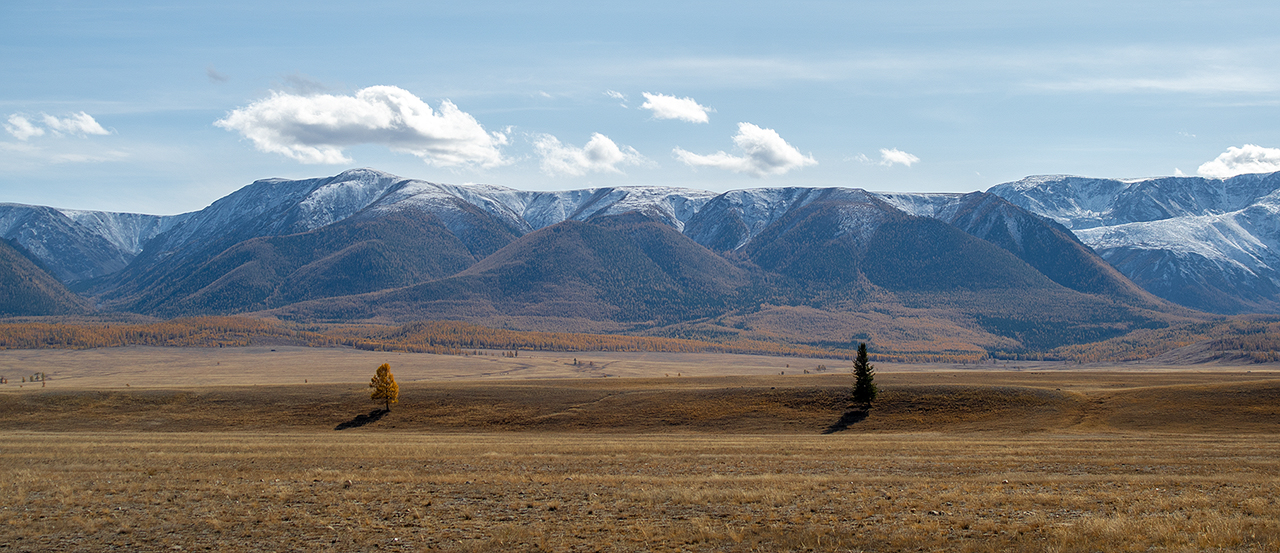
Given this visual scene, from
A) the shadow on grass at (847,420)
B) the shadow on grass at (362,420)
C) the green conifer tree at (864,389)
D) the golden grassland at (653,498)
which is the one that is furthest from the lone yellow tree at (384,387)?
the green conifer tree at (864,389)

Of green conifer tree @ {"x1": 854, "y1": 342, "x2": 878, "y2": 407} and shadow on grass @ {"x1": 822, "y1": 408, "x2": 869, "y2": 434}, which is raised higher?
green conifer tree @ {"x1": 854, "y1": 342, "x2": 878, "y2": 407}

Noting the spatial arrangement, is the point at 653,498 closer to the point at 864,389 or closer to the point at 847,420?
the point at 847,420

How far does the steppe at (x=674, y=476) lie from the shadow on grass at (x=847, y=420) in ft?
1.23

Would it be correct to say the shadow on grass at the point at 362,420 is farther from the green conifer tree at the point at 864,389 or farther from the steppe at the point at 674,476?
the green conifer tree at the point at 864,389

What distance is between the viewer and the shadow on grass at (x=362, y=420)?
62406 mm

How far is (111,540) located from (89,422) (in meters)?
50.8

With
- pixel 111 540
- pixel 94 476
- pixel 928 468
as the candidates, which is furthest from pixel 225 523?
pixel 928 468

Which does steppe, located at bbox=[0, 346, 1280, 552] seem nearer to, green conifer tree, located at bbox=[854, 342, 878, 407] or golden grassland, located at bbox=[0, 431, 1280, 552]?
golden grassland, located at bbox=[0, 431, 1280, 552]

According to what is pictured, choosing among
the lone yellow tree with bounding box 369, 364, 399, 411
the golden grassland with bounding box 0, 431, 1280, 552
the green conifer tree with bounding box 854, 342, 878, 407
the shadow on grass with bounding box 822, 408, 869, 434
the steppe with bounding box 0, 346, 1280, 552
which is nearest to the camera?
the golden grassland with bounding box 0, 431, 1280, 552

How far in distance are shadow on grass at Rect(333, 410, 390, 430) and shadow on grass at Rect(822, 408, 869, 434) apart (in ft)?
115

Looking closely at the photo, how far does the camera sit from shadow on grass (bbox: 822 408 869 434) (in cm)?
5828

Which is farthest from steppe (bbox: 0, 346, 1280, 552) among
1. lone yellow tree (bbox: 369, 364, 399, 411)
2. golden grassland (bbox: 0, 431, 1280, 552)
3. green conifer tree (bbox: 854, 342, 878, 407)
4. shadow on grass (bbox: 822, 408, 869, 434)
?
lone yellow tree (bbox: 369, 364, 399, 411)

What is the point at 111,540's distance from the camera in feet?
71.3

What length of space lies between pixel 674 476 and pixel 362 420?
134 ft
